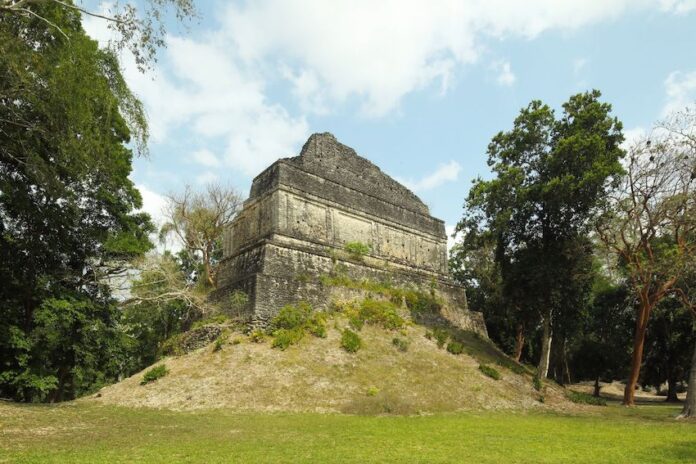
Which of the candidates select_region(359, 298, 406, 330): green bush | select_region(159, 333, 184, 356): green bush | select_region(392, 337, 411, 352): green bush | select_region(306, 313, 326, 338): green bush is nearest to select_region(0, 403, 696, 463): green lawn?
select_region(392, 337, 411, 352): green bush

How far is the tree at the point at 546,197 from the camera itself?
748 inches

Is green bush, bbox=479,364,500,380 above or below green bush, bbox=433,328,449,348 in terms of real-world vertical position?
below

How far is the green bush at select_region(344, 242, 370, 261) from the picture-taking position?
875 inches

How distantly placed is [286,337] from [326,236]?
636 cm

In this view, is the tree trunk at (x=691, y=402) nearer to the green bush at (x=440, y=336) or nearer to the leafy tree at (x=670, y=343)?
the green bush at (x=440, y=336)

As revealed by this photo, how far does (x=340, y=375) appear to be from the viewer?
50.5 feet

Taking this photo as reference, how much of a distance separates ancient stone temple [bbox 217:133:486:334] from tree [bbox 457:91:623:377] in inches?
151

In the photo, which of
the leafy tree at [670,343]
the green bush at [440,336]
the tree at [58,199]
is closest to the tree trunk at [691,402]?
the green bush at [440,336]

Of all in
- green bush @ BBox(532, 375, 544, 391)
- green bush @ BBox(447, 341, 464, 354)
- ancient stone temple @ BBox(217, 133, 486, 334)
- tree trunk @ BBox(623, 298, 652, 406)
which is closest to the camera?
tree trunk @ BBox(623, 298, 652, 406)

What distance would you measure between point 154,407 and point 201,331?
4517mm

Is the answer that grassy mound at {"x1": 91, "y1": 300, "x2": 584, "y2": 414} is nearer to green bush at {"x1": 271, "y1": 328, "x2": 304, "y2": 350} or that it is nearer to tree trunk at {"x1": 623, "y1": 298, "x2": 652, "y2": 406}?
green bush at {"x1": 271, "y1": 328, "x2": 304, "y2": 350}

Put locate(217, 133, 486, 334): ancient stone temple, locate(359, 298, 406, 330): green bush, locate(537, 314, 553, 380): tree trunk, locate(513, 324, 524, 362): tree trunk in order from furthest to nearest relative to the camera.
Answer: locate(513, 324, 524, 362): tree trunk < locate(537, 314, 553, 380): tree trunk < locate(359, 298, 406, 330): green bush < locate(217, 133, 486, 334): ancient stone temple

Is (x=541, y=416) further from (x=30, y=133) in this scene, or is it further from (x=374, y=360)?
(x=30, y=133)

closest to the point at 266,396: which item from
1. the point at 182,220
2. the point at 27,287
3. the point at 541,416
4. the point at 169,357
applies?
the point at 169,357
